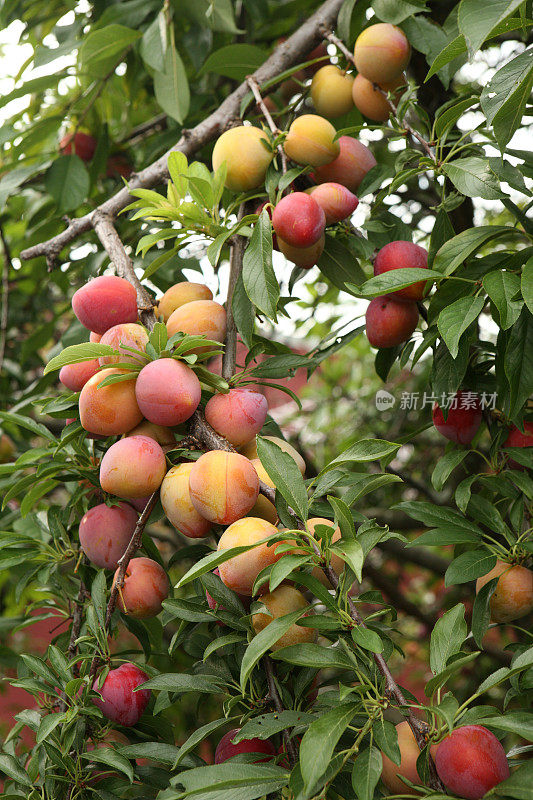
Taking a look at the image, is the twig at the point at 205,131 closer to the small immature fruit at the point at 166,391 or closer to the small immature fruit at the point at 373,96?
the small immature fruit at the point at 373,96

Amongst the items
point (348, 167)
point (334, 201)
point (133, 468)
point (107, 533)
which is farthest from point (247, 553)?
point (348, 167)

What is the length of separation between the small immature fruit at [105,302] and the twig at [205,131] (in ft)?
0.68

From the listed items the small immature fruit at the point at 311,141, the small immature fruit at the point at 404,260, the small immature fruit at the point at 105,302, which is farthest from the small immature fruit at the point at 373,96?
the small immature fruit at the point at 105,302

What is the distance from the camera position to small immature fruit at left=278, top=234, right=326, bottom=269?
939 mm

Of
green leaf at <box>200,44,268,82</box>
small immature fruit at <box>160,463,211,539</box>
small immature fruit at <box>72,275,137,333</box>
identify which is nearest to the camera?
small immature fruit at <box>160,463,211,539</box>

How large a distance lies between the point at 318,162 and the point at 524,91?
350 mm

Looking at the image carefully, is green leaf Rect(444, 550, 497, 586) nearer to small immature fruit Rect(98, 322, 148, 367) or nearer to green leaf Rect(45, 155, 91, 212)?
small immature fruit Rect(98, 322, 148, 367)

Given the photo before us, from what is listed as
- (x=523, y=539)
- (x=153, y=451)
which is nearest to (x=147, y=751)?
(x=153, y=451)

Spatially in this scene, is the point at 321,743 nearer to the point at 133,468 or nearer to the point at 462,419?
the point at 133,468

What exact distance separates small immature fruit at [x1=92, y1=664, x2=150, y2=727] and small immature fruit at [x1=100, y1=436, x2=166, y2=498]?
8.2 inches

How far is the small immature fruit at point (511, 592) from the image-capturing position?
0.88 m

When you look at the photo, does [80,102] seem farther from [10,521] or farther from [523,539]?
[523,539]

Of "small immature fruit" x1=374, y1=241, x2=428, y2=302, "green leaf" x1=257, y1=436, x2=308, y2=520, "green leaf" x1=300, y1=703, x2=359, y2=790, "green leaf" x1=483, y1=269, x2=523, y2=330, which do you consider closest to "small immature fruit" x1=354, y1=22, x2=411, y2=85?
"small immature fruit" x1=374, y1=241, x2=428, y2=302

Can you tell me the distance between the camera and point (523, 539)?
896 millimetres
